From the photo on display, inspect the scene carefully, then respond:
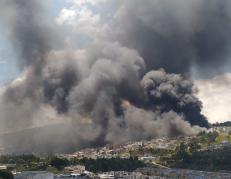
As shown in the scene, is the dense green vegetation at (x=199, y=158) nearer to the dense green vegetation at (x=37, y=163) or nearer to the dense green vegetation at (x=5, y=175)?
the dense green vegetation at (x=37, y=163)

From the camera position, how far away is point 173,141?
139625mm

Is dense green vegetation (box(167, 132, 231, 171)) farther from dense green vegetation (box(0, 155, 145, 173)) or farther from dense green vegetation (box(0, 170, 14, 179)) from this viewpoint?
dense green vegetation (box(0, 170, 14, 179))

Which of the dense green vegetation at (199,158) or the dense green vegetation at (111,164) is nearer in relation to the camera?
the dense green vegetation at (111,164)

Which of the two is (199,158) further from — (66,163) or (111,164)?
(66,163)

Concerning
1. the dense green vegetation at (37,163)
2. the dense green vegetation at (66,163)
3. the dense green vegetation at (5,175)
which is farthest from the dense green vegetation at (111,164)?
the dense green vegetation at (5,175)

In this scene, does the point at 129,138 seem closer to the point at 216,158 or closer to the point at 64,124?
the point at 64,124

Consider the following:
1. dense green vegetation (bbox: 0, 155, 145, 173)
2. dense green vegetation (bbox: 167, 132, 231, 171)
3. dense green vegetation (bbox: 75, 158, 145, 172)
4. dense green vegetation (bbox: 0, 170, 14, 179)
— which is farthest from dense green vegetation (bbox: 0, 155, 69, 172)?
dense green vegetation (bbox: 167, 132, 231, 171)

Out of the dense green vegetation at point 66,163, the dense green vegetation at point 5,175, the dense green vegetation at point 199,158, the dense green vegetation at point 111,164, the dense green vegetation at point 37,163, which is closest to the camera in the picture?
the dense green vegetation at point 5,175

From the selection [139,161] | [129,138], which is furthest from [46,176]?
[129,138]

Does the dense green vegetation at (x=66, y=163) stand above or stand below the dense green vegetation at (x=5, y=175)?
above

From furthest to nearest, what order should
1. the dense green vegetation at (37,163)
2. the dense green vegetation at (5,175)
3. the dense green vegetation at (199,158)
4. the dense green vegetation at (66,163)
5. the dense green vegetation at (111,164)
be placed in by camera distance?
the dense green vegetation at (199,158), the dense green vegetation at (111,164), the dense green vegetation at (66,163), the dense green vegetation at (37,163), the dense green vegetation at (5,175)

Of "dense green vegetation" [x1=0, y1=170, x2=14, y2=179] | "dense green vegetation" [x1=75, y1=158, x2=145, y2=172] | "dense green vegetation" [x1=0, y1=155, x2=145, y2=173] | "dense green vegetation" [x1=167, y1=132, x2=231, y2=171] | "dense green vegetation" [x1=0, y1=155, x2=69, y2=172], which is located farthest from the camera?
"dense green vegetation" [x1=167, y1=132, x2=231, y2=171]

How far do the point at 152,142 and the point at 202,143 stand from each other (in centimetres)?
1263

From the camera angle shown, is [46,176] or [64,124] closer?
[46,176]
